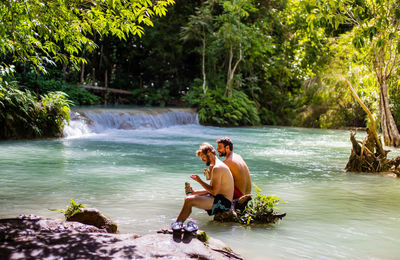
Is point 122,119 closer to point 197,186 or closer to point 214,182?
point 197,186

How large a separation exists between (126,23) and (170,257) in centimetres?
361

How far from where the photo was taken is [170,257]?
4.36 m

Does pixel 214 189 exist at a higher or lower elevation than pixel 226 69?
lower

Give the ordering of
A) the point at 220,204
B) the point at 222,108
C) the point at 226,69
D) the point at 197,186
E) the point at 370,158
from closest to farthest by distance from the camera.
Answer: the point at 220,204 → the point at 197,186 → the point at 370,158 → the point at 222,108 → the point at 226,69

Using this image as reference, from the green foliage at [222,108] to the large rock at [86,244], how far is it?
21201 mm

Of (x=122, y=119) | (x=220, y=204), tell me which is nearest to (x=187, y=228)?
(x=220, y=204)

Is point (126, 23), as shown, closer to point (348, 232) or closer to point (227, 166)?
point (227, 166)

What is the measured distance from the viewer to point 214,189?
244 inches

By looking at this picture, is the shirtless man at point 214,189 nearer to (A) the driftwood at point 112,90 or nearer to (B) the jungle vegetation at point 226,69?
(B) the jungle vegetation at point 226,69

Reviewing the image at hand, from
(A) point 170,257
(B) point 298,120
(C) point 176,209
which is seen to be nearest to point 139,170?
(C) point 176,209

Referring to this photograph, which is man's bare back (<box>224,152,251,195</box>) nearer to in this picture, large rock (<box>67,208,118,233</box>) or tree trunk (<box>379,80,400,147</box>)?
large rock (<box>67,208,118,233</box>)

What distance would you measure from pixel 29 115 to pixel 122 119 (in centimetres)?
613

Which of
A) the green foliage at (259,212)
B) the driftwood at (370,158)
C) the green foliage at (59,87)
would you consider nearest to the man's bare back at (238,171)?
the green foliage at (259,212)

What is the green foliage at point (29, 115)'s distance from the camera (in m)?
15.9
